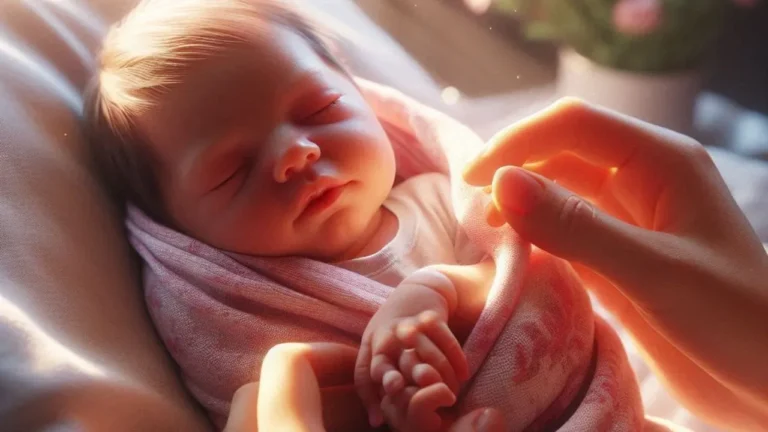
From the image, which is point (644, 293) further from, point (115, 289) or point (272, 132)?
point (115, 289)

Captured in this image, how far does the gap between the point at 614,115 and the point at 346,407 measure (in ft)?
1.20

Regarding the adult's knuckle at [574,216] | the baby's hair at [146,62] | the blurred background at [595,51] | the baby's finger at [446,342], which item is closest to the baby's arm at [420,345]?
the baby's finger at [446,342]

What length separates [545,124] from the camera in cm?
71

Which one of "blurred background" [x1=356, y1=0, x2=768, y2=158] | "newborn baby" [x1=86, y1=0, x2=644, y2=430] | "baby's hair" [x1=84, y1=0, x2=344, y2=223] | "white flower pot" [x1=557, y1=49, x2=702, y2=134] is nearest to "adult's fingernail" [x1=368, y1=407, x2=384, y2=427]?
"newborn baby" [x1=86, y1=0, x2=644, y2=430]

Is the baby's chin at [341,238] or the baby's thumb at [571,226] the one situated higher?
the baby's thumb at [571,226]

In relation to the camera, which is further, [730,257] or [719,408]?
[719,408]

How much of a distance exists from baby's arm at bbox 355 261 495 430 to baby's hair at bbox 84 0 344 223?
30 centimetres

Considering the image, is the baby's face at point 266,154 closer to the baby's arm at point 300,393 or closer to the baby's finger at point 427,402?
the baby's arm at point 300,393

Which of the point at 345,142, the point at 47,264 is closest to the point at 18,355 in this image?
the point at 47,264

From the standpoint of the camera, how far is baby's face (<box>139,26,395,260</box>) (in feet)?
2.34

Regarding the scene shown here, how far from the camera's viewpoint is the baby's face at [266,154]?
71cm

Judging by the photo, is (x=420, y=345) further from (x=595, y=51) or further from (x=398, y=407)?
(x=595, y=51)

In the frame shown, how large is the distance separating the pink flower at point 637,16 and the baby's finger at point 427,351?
916 millimetres

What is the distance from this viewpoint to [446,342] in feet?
1.89
